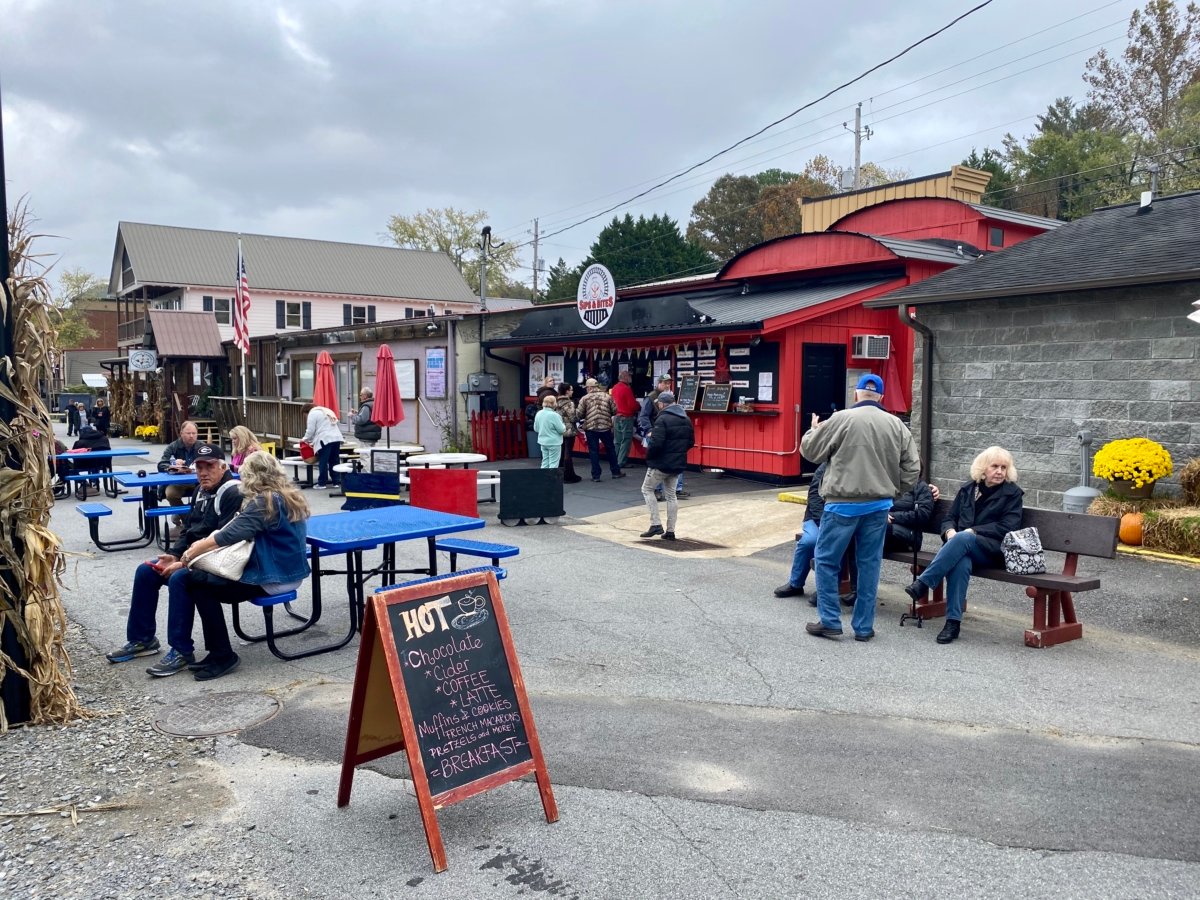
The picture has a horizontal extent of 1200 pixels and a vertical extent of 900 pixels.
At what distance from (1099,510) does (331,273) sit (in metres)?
43.0

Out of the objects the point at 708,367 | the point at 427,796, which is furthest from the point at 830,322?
the point at 427,796

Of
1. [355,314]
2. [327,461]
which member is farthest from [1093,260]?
[355,314]

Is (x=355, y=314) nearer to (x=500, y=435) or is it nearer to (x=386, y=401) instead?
(x=500, y=435)

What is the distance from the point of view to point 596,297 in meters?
17.5

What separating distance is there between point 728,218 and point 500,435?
37.1 metres

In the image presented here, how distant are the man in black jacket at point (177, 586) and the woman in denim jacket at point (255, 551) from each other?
11 centimetres

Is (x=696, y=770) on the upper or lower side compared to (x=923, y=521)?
Answer: lower

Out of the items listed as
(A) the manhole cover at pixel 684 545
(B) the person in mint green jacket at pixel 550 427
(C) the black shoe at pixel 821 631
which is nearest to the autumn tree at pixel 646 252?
(B) the person in mint green jacket at pixel 550 427

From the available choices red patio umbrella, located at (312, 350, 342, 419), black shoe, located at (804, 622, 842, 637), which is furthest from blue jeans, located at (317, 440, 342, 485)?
black shoe, located at (804, 622, 842, 637)

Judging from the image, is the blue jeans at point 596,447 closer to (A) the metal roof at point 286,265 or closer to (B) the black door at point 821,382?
(B) the black door at point 821,382

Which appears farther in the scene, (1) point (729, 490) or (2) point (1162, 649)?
(1) point (729, 490)

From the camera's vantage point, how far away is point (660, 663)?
6.25m

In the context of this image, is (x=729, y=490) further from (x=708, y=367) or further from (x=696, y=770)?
(x=696, y=770)

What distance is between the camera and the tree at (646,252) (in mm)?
44812
